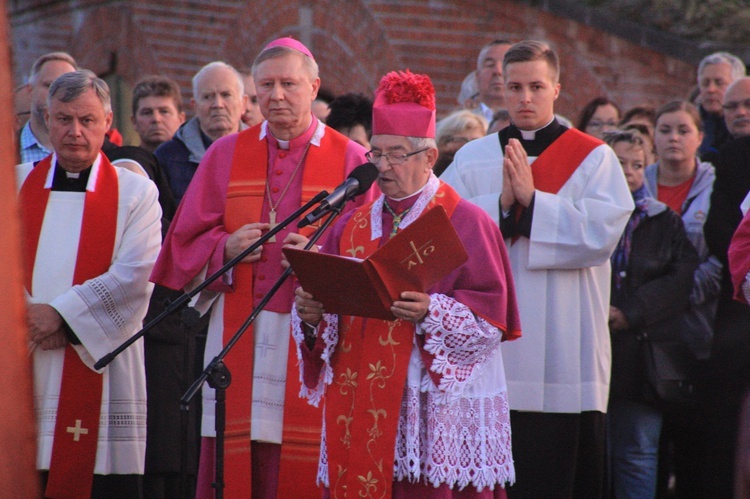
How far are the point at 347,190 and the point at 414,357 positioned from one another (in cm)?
73

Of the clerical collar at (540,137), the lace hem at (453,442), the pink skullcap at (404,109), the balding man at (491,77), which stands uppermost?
the balding man at (491,77)

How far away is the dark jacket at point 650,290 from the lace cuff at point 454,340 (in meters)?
2.39

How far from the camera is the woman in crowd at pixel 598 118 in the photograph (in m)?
8.21

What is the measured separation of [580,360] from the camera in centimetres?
553

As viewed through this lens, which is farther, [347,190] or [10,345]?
[347,190]

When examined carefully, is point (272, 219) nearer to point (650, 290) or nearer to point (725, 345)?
point (650, 290)

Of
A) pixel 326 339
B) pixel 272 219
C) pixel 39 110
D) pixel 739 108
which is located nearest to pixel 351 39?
pixel 39 110

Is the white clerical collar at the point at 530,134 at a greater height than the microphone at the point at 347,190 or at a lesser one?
greater

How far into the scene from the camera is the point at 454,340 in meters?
4.18

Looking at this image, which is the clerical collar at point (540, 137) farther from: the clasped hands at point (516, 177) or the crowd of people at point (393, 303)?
the clasped hands at point (516, 177)

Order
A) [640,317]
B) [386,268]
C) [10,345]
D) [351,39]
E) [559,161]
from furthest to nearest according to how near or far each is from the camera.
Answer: [351,39], [640,317], [559,161], [386,268], [10,345]

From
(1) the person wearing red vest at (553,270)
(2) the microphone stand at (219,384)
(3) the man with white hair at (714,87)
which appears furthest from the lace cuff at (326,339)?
(3) the man with white hair at (714,87)

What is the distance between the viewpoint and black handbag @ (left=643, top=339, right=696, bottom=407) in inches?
252

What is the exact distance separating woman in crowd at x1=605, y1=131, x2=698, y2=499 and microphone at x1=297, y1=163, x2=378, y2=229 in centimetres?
269
